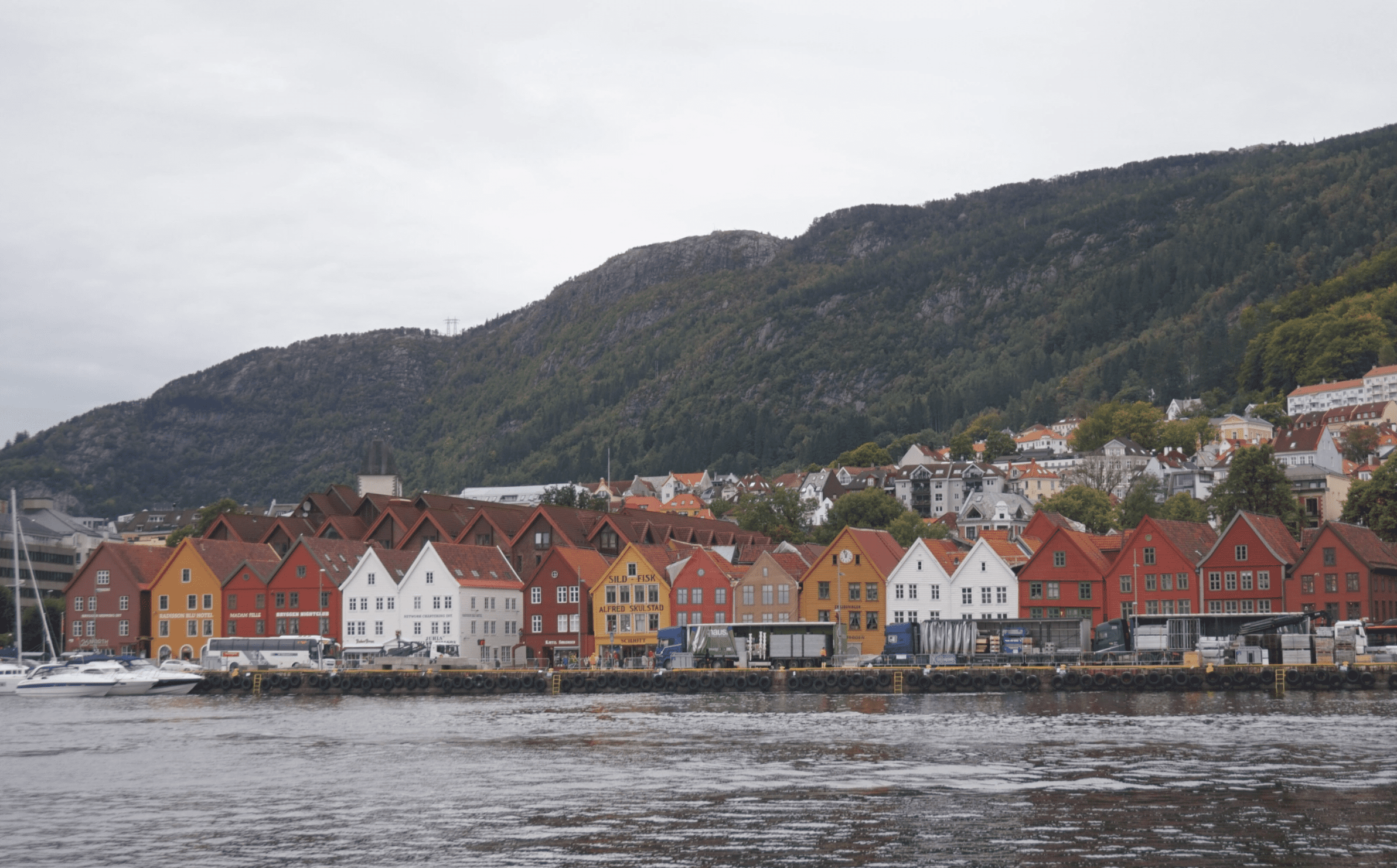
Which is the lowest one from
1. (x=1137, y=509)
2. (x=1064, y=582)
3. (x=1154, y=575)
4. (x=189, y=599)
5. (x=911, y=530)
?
(x=189, y=599)

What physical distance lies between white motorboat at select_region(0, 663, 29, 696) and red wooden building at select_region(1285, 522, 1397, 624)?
304 feet

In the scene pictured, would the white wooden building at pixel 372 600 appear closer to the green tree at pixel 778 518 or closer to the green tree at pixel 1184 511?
the green tree at pixel 778 518

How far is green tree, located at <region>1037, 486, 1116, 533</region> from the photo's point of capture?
164 metres

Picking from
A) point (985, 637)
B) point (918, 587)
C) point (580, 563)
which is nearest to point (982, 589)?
point (918, 587)

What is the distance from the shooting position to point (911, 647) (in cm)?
11088

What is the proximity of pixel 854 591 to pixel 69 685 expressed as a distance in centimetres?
5766

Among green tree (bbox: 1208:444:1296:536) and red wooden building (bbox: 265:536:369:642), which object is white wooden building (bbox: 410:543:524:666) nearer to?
red wooden building (bbox: 265:536:369:642)

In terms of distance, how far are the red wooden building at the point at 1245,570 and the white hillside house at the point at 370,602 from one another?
63.2m

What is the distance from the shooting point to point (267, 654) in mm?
116500

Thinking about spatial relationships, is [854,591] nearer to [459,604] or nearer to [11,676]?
[459,604]

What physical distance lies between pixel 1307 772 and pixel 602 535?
95542 millimetres

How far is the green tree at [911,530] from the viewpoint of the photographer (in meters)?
150

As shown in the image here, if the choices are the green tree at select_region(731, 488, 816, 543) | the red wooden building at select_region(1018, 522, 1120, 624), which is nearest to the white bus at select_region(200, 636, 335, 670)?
the red wooden building at select_region(1018, 522, 1120, 624)

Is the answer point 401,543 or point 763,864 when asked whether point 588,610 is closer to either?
point 401,543
